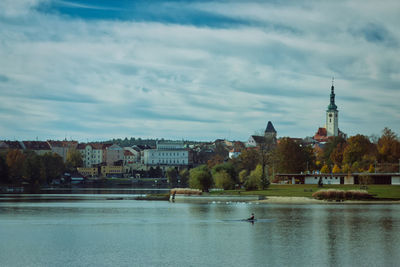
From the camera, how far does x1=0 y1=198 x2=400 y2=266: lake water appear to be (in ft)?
105

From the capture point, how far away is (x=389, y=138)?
124 metres

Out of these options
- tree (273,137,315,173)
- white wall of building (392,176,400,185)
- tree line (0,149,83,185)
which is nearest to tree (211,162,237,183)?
tree (273,137,315,173)

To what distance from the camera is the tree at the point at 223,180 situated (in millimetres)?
100500

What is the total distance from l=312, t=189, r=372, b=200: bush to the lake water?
48.0 ft

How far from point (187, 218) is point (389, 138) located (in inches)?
3079

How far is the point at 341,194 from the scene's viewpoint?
7750cm

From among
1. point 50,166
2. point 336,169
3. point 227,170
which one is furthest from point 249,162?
point 50,166

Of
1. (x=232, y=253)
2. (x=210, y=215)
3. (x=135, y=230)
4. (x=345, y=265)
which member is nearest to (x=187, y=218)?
(x=210, y=215)

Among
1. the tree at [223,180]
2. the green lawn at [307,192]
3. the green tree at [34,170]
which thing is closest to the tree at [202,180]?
the tree at [223,180]

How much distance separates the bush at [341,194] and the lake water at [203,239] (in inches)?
576

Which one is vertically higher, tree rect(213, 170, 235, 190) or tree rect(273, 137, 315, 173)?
tree rect(273, 137, 315, 173)

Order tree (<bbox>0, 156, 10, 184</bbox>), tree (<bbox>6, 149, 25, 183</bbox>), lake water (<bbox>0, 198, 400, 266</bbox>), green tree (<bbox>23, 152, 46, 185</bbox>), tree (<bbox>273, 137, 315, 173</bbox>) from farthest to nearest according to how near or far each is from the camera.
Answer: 1. tree (<bbox>6, 149, 25, 183</bbox>)
2. green tree (<bbox>23, 152, 46, 185</bbox>)
3. tree (<bbox>0, 156, 10, 184</bbox>)
4. tree (<bbox>273, 137, 315, 173</bbox>)
5. lake water (<bbox>0, 198, 400, 266</bbox>)

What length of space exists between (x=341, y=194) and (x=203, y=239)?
4078 centimetres

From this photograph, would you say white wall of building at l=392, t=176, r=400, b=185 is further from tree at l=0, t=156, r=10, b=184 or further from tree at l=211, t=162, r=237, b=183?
tree at l=0, t=156, r=10, b=184
